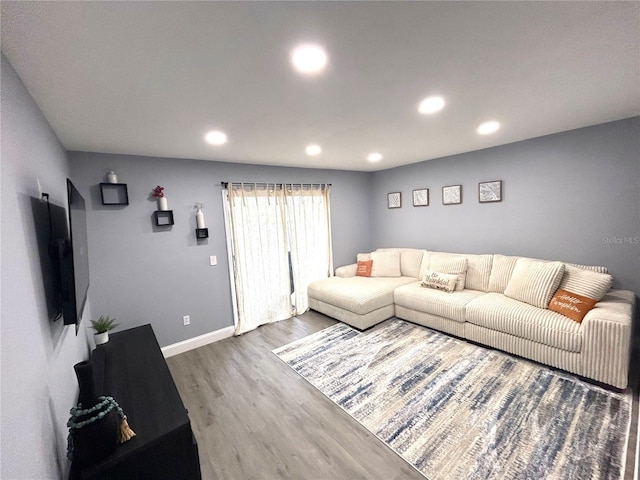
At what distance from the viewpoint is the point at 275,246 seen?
3.97m

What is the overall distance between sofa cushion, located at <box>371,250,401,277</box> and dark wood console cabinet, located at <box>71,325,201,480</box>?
3383 mm

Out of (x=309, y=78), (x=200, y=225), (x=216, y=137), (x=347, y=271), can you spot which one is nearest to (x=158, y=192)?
(x=200, y=225)

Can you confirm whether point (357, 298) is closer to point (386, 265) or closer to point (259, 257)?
point (386, 265)

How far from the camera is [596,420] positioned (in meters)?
1.85

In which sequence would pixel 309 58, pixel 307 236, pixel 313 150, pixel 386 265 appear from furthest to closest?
pixel 386 265 < pixel 307 236 < pixel 313 150 < pixel 309 58

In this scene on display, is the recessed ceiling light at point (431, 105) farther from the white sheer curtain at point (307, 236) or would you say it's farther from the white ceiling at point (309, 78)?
the white sheer curtain at point (307, 236)

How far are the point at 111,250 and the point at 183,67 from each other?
7.63ft

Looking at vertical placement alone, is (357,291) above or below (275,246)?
below

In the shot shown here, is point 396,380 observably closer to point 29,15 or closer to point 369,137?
point 369,137

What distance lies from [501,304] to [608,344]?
83 cm

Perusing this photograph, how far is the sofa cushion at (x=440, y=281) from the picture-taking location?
3.46m

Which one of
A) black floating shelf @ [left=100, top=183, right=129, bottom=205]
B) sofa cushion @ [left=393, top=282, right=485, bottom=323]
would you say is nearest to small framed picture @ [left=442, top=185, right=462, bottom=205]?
sofa cushion @ [left=393, top=282, right=485, bottom=323]

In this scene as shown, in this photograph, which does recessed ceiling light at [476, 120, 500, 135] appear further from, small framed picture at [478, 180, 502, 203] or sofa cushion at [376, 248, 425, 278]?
sofa cushion at [376, 248, 425, 278]

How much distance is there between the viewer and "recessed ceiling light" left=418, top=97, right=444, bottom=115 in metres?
1.79
